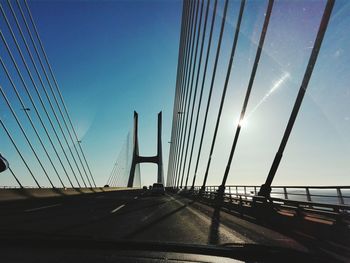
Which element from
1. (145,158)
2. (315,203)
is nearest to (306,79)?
(315,203)

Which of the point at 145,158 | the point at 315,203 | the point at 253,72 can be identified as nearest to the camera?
the point at 315,203

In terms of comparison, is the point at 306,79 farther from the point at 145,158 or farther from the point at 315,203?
the point at 145,158

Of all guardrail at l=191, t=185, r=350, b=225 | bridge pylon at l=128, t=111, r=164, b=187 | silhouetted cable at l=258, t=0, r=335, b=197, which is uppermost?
bridge pylon at l=128, t=111, r=164, b=187

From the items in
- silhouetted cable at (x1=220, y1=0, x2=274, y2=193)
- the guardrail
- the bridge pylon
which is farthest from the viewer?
the bridge pylon

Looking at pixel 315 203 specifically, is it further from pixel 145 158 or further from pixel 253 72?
pixel 145 158

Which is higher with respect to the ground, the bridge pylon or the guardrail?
the bridge pylon

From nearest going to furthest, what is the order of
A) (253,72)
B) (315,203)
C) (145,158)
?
(315,203) → (253,72) → (145,158)

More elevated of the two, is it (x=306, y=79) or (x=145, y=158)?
(x=145, y=158)

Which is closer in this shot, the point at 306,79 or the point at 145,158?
the point at 306,79

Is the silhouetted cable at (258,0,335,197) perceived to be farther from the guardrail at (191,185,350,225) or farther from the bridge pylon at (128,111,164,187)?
the bridge pylon at (128,111,164,187)

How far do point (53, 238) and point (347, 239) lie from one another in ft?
21.2

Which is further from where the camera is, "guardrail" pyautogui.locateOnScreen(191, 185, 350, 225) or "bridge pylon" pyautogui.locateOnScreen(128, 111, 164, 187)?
"bridge pylon" pyautogui.locateOnScreen(128, 111, 164, 187)

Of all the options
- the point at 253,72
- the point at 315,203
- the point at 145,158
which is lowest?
the point at 315,203

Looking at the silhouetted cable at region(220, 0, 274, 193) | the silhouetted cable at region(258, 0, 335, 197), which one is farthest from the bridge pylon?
the silhouetted cable at region(258, 0, 335, 197)
